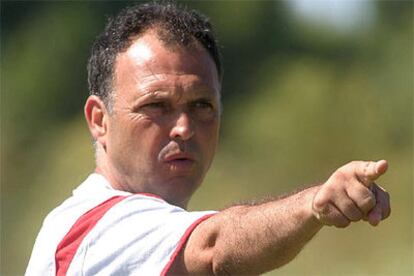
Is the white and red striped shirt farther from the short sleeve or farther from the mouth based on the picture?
the mouth

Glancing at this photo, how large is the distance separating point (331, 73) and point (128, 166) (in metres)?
13.3

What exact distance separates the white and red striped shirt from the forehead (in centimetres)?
53

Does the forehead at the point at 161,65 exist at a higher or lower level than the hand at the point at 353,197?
higher

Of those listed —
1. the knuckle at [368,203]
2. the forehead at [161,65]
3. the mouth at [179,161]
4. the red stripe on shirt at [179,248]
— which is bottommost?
the red stripe on shirt at [179,248]

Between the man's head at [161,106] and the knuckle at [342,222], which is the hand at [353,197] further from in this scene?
the man's head at [161,106]

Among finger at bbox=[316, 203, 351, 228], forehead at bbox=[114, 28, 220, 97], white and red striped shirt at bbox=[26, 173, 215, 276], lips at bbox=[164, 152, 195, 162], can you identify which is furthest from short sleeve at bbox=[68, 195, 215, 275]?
finger at bbox=[316, 203, 351, 228]

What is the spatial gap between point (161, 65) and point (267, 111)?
13607 millimetres

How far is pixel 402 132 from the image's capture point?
1669 cm

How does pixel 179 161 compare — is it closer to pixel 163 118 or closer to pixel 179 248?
pixel 163 118

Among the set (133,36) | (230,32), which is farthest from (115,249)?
(230,32)

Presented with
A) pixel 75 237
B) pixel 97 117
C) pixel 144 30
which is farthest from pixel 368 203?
pixel 97 117

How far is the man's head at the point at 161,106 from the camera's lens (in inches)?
202

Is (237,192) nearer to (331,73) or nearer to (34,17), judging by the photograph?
(331,73)

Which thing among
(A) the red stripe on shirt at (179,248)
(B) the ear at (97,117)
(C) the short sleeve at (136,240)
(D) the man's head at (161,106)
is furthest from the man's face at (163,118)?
(A) the red stripe on shirt at (179,248)
